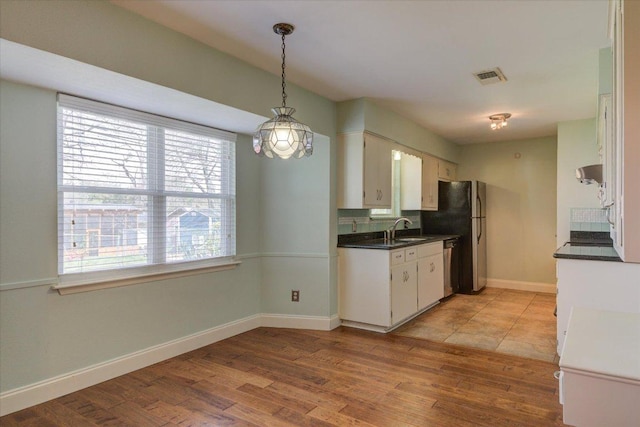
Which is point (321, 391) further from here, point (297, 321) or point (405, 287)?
point (405, 287)

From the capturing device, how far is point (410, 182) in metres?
5.58

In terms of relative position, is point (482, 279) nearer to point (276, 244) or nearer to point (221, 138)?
point (276, 244)

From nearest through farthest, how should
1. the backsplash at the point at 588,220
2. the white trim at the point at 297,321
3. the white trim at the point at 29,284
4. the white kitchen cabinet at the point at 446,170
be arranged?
the white trim at the point at 29,284, the white trim at the point at 297,321, the backsplash at the point at 588,220, the white kitchen cabinet at the point at 446,170

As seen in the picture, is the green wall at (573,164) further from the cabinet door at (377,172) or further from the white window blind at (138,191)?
the white window blind at (138,191)

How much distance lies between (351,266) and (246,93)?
2.08 m

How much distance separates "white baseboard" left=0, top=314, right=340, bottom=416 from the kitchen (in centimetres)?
3

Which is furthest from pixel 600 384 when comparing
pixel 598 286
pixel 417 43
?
pixel 417 43

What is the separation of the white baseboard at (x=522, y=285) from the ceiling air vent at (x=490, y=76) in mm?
3824

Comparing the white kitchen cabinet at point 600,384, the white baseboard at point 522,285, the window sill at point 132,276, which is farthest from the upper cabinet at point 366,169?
the white kitchen cabinet at point 600,384

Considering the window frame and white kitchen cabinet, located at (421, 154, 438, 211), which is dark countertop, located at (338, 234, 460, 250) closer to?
white kitchen cabinet, located at (421, 154, 438, 211)

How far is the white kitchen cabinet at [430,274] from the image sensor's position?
4.58m

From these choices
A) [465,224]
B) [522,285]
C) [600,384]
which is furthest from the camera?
[522,285]

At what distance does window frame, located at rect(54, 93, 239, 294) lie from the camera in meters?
2.64

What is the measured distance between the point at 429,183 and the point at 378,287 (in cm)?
238
